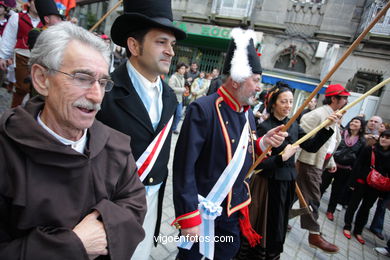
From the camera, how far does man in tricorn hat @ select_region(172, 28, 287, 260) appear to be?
74.8 inches

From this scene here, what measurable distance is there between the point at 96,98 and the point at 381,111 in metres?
14.3

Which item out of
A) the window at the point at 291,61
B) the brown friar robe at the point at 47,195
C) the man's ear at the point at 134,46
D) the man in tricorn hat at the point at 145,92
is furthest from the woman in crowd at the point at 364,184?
the window at the point at 291,61

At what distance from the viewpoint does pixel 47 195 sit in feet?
3.36

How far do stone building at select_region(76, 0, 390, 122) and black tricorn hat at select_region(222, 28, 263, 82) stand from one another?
36.7 feet

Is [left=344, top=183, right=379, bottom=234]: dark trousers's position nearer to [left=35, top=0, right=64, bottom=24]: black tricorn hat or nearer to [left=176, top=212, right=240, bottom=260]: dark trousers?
[left=176, top=212, right=240, bottom=260]: dark trousers

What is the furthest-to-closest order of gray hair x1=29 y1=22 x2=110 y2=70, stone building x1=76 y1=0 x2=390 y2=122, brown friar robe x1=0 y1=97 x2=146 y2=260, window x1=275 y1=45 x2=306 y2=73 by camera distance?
window x1=275 y1=45 x2=306 y2=73, stone building x1=76 y1=0 x2=390 y2=122, gray hair x1=29 y1=22 x2=110 y2=70, brown friar robe x1=0 y1=97 x2=146 y2=260

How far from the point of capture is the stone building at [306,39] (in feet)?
38.4

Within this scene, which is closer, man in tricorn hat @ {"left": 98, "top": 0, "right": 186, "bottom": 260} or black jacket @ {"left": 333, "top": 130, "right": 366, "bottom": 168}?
man in tricorn hat @ {"left": 98, "top": 0, "right": 186, "bottom": 260}

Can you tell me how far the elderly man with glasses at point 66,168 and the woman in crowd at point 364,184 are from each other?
4592 millimetres

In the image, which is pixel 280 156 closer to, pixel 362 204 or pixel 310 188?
pixel 310 188

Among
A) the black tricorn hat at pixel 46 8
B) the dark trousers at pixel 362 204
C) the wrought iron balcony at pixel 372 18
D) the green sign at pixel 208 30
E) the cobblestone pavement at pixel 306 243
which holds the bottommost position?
the cobblestone pavement at pixel 306 243

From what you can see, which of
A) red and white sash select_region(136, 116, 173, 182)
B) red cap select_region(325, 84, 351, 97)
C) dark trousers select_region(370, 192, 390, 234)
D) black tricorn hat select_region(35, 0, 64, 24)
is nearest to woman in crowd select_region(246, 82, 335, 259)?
red cap select_region(325, 84, 351, 97)

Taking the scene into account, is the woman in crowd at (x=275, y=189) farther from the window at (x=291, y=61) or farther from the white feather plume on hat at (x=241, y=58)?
the window at (x=291, y=61)

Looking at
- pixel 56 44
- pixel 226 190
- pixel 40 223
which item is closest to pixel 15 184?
pixel 40 223
